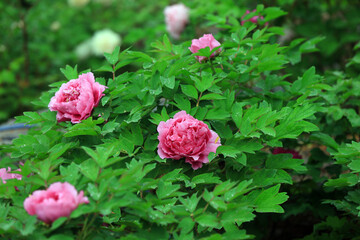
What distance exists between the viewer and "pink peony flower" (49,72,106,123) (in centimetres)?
146

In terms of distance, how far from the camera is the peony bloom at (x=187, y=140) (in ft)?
4.51

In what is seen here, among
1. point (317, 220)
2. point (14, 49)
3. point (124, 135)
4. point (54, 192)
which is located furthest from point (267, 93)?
point (14, 49)

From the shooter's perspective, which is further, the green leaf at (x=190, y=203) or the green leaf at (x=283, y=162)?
the green leaf at (x=283, y=162)

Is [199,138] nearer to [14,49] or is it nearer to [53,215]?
[53,215]

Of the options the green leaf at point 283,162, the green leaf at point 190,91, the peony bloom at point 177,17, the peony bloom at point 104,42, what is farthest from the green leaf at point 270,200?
the peony bloom at point 104,42

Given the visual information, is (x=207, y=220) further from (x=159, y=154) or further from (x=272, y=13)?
(x=272, y=13)

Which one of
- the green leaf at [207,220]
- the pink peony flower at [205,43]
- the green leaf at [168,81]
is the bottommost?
the green leaf at [207,220]

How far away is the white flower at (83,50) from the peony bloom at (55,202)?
4.42 meters

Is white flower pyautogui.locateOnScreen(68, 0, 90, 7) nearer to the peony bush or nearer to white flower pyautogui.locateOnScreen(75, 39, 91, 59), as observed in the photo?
white flower pyautogui.locateOnScreen(75, 39, 91, 59)

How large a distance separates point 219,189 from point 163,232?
0.61 ft

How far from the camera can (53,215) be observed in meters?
1.05

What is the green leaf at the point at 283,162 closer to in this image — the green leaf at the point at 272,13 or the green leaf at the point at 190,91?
the green leaf at the point at 190,91

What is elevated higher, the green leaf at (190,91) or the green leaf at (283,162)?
the green leaf at (190,91)

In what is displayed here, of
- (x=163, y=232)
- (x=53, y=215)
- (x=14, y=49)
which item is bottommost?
(x=14, y=49)
